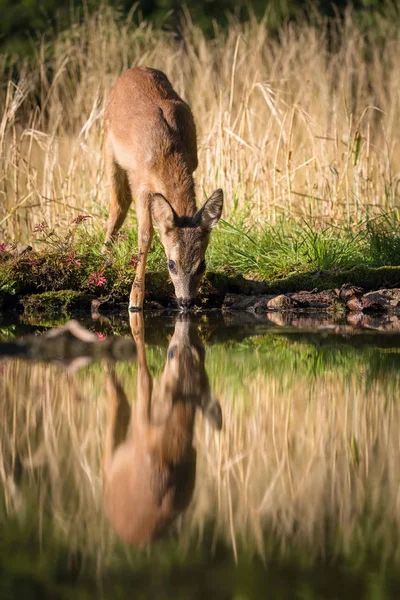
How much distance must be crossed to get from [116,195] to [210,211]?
157cm

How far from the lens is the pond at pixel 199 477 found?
241cm

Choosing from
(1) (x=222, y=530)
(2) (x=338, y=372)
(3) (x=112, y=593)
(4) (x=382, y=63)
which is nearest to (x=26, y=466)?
(1) (x=222, y=530)

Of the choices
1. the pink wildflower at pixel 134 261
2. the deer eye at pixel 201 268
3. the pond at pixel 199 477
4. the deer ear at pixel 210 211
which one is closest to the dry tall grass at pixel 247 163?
the pink wildflower at pixel 134 261

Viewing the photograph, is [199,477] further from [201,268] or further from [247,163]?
[247,163]

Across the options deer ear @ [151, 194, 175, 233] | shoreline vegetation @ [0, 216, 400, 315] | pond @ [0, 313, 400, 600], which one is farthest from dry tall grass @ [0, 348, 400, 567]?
shoreline vegetation @ [0, 216, 400, 315]

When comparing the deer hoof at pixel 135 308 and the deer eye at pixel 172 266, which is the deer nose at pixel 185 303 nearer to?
→ the deer eye at pixel 172 266

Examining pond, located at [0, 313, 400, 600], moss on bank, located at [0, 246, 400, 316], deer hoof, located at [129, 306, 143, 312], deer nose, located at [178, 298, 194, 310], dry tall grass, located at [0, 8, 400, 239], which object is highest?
dry tall grass, located at [0, 8, 400, 239]

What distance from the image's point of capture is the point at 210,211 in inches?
316

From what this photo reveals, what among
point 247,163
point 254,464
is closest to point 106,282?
point 247,163

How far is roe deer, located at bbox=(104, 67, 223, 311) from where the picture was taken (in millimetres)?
8031

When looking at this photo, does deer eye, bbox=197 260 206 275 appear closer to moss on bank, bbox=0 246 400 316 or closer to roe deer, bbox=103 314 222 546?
moss on bank, bbox=0 246 400 316

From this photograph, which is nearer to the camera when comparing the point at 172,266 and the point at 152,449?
the point at 152,449

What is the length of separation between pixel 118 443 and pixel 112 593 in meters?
1.31

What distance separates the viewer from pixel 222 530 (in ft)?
8.76
